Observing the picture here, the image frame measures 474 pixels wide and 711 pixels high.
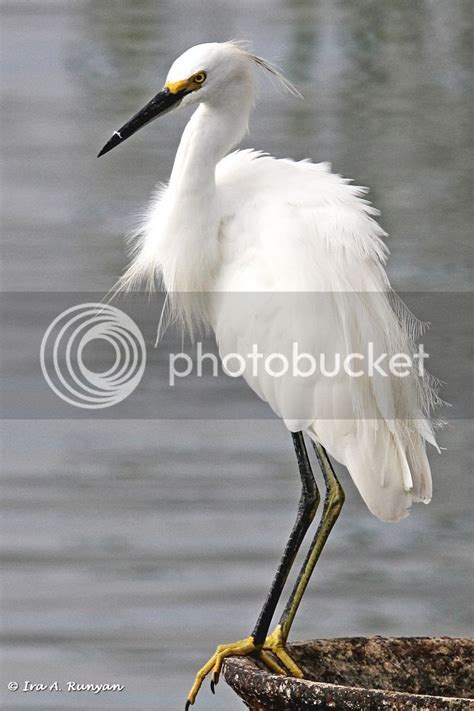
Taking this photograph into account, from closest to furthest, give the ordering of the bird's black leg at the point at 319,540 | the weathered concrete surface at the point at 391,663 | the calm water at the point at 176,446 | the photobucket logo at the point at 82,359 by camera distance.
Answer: the weathered concrete surface at the point at 391,663
the bird's black leg at the point at 319,540
the calm water at the point at 176,446
the photobucket logo at the point at 82,359

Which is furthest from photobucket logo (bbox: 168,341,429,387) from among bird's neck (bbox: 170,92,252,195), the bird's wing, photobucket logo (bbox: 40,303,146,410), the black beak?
photobucket logo (bbox: 40,303,146,410)

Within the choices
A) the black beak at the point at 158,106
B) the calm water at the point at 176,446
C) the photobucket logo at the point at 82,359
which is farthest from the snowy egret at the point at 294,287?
the photobucket logo at the point at 82,359

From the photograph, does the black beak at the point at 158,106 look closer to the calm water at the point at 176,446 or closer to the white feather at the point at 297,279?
the white feather at the point at 297,279

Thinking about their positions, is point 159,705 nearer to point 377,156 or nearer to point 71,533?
point 71,533

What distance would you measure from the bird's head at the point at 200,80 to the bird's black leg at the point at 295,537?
55 centimetres

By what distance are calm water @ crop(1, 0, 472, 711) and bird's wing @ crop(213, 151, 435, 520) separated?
123cm

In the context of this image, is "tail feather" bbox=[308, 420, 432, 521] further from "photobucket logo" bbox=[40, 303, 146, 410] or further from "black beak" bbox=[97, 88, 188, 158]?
"photobucket logo" bbox=[40, 303, 146, 410]

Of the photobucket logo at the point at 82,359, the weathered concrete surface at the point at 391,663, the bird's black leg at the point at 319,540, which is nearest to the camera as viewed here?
the weathered concrete surface at the point at 391,663

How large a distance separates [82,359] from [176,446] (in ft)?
1.85

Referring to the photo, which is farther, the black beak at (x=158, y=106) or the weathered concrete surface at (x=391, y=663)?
the black beak at (x=158, y=106)

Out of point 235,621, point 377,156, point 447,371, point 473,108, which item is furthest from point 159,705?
point 473,108

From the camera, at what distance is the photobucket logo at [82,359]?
16.4ft

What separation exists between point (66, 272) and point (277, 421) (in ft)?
4.67

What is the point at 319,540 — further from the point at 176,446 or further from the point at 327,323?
the point at 176,446
